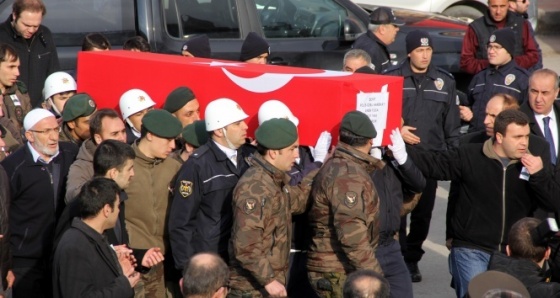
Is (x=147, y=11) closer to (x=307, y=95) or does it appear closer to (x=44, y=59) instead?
(x=44, y=59)

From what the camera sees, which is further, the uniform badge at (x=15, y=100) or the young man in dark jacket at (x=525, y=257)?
the uniform badge at (x=15, y=100)

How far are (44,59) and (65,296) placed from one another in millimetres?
3719

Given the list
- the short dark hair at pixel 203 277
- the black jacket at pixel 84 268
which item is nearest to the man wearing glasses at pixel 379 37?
the black jacket at pixel 84 268

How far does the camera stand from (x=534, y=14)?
13953 millimetres

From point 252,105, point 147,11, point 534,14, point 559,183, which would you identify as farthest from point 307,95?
point 534,14

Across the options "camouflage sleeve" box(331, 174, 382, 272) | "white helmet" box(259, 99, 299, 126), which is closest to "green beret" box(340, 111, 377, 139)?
"camouflage sleeve" box(331, 174, 382, 272)

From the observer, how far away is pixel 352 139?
247 inches

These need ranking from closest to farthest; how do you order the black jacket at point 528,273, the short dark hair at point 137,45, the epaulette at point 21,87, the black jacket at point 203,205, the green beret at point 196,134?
the black jacket at point 528,273 → the black jacket at point 203,205 → the green beret at point 196,134 → the epaulette at point 21,87 → the short dark hair at point 137,45

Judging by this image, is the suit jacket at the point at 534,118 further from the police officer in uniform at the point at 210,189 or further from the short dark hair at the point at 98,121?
the short dark hair at the point at 98,121

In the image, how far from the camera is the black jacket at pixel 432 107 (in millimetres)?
8328

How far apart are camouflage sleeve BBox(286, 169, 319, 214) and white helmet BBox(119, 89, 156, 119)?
1256mm

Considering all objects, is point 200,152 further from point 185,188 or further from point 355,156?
point 355,156

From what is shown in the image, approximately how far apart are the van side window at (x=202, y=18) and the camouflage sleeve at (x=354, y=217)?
4.01 m

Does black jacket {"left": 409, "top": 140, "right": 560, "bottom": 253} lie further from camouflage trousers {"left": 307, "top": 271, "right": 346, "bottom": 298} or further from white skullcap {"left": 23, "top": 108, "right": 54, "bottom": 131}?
white skullcap {"left": 23, "top": 108, "right": 54, "bottom": 131}
